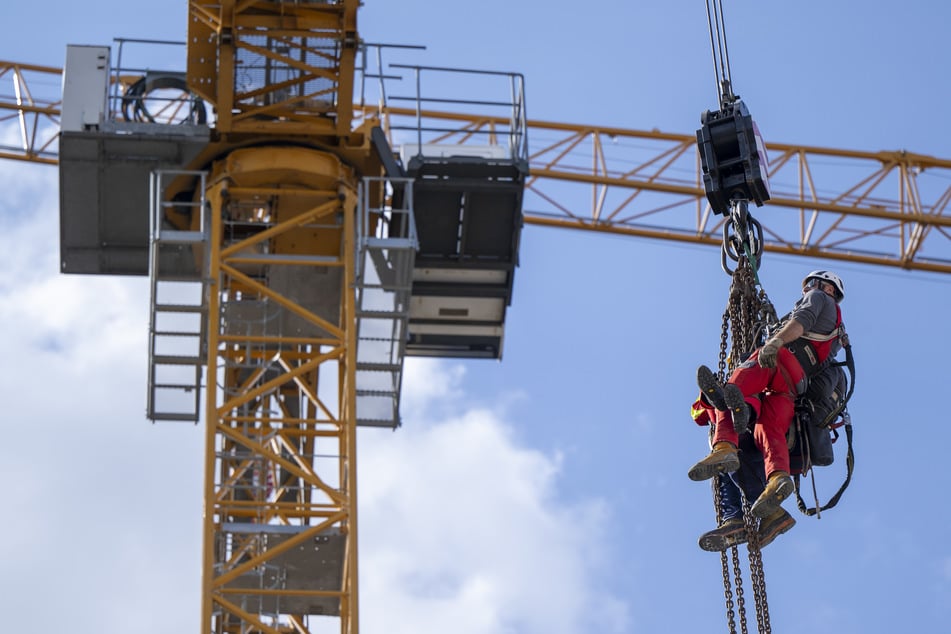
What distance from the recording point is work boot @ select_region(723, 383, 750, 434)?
1900cm

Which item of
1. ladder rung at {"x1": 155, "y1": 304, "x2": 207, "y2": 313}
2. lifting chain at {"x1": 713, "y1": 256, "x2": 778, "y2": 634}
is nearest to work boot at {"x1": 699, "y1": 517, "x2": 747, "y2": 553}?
lifting chain at {"x1": 713, "y1": 256, "x2": 778, "y2": 634}

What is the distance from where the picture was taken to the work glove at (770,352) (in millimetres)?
19141

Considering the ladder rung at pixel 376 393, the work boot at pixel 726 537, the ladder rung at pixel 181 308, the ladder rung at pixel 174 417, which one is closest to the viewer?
the work boot at pixel 726 537

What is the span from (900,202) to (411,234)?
1877 centimetres

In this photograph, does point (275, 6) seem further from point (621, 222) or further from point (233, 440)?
point (621, 222)

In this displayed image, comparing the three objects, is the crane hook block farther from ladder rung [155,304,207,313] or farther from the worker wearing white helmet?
ladder rung [155,304,207,313]

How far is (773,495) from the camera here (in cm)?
1914

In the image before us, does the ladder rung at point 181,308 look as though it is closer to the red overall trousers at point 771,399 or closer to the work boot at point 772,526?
the red overall trousers at point 771,399

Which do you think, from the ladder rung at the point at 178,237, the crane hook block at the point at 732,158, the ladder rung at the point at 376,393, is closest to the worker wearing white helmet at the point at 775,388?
the crane hook block at the point at 732,158

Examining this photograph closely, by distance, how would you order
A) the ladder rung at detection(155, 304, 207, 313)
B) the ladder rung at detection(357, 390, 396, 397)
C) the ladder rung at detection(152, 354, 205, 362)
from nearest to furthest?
the ladder rung at detection(155, 304, 207, 313), the ladder rung at detection(152, 354, 205, 362), the ladder rung at detection(357, 390, 396, 397)

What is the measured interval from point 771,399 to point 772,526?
3.49 feet

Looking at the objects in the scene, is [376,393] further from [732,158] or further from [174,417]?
[732,158]

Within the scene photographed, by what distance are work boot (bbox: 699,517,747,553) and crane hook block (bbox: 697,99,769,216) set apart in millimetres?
2630

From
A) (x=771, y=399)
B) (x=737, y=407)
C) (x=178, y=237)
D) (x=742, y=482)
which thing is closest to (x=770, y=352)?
(x=737, y=407)
